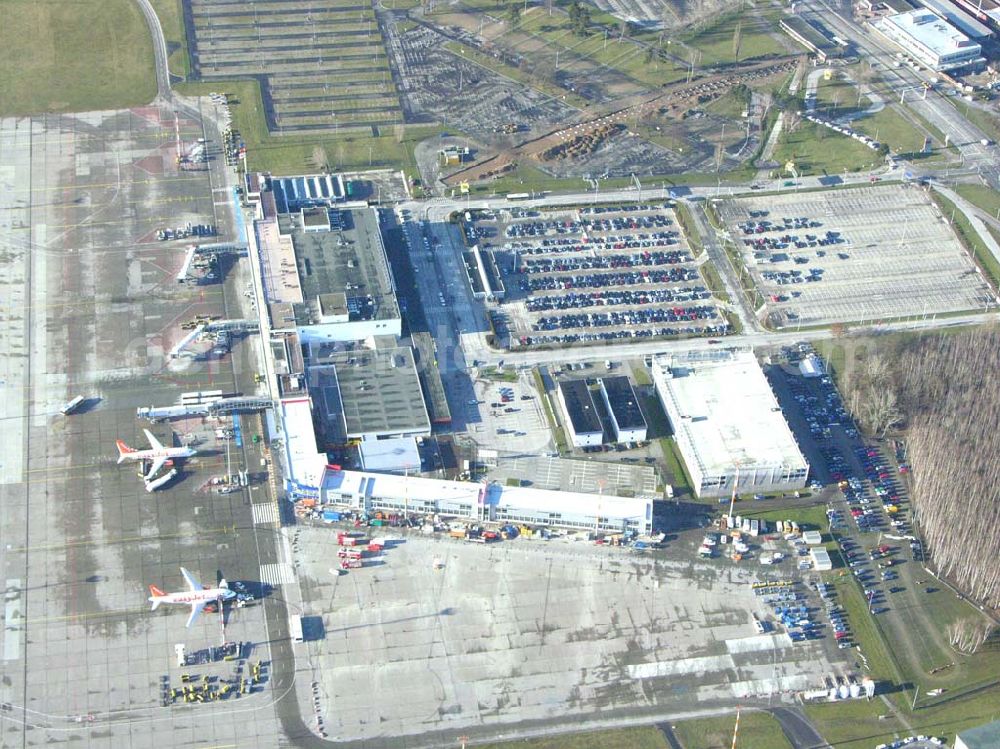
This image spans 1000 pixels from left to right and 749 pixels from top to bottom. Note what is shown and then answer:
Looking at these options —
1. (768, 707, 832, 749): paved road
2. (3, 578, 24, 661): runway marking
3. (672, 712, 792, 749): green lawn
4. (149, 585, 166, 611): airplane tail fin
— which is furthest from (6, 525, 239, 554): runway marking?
(768, 707, 832, 749): paved road

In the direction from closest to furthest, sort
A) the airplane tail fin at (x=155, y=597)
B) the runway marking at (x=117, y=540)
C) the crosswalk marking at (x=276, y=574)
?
the airplane tail fin at (x=155, y=597)
the crosswalk marking at (x=276, y=574)
the runway marking at (x=117, y=540)

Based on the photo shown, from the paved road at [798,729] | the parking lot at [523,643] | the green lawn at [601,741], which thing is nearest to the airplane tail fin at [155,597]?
the parking lot at [523,643]

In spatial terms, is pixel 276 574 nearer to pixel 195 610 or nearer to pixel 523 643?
pixel 195 610

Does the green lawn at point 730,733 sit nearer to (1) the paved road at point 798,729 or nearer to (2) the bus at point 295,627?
(1) the paved road at point 798,729

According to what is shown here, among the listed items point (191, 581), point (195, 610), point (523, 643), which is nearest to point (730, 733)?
point (523, 643)

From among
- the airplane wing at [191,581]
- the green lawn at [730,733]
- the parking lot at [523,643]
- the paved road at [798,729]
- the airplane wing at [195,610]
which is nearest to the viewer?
the green lawn at [730,733]
